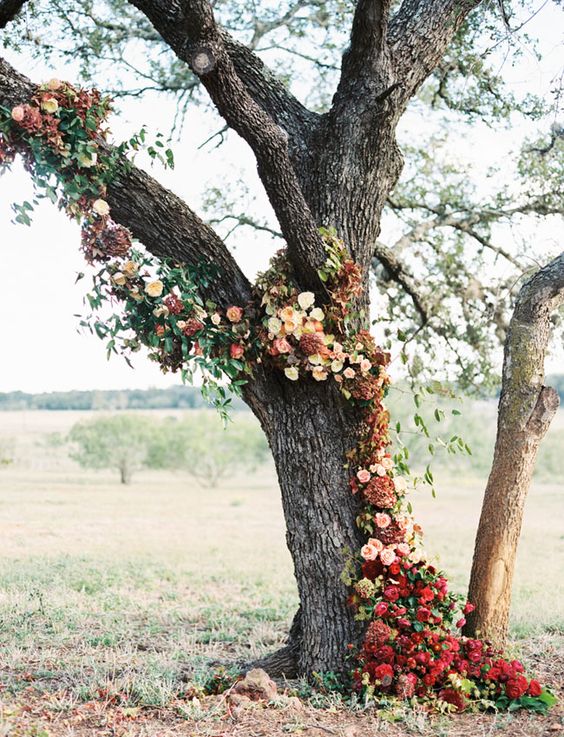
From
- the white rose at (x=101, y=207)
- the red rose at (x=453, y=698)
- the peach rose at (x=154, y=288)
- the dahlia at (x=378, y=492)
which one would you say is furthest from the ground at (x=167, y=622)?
the white rose at (x=101, y=207)

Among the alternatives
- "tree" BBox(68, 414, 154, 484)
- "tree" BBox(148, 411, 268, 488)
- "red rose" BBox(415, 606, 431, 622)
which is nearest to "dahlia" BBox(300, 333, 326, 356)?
"red rose" BBox(415, 606, 431, 622)

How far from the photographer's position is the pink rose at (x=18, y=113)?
4.12m

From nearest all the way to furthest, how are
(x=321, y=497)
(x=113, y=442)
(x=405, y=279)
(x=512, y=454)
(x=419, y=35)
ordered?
(x=321, y=497) < (x=419, y=35) < (x=512, y=454) < (x=405, y=279) < (x=113, y=442)

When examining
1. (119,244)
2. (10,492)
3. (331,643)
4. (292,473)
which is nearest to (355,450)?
(292,473)

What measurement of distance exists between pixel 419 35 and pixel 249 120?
1.41m

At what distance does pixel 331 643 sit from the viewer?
15.4 ft

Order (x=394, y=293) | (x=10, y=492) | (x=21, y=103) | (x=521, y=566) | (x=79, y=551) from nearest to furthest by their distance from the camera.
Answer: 1. (x=21, y=103)
2. (x=394, y=293)
3. (x=79, y=551)
4. (x=521, y=566)
5. (x=10, y=492)

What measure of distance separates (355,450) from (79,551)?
8042mm

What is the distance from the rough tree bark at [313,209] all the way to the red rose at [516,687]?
0.92m

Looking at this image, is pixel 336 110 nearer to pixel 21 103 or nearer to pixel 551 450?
pixel 21 103

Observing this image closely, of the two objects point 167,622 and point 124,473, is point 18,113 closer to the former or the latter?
point 167,622

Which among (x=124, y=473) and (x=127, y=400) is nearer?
(x=124, y=473)

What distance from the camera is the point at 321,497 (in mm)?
4672

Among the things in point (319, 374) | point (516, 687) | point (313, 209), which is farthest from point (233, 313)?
point (516, 687)
